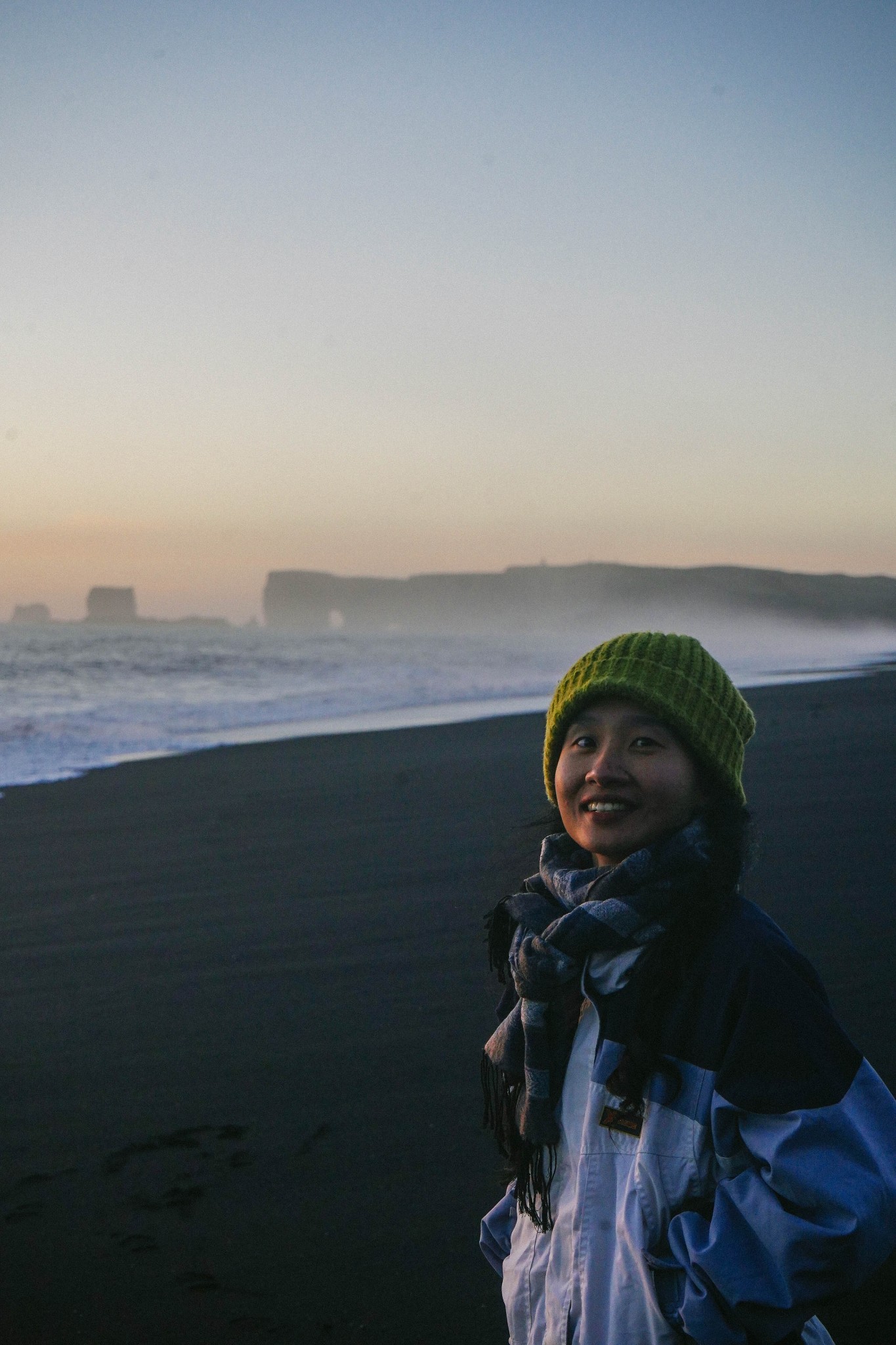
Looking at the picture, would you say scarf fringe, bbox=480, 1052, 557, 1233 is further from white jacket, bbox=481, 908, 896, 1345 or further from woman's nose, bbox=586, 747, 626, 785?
woman's nose, bbox=586, 747, 626, 785

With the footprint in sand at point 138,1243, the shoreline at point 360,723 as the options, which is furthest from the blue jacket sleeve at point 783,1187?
the shoreline at point 360,723

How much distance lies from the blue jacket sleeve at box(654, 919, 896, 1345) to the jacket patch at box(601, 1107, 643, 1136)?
Answer: 12 centimetres

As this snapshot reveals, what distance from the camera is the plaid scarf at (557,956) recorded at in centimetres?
150

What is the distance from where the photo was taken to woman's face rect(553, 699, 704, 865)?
64.3 inches

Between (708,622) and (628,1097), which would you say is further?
(708,622)

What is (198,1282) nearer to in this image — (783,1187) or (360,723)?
(783,1187)

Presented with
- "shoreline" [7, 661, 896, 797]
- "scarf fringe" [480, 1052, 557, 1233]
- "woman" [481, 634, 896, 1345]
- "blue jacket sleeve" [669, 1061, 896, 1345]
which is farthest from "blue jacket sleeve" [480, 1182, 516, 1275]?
"shoreline" [7, 661, 896, 797]

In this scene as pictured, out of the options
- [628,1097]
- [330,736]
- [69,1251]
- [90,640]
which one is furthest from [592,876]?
[90,640]

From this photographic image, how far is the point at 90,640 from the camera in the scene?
49.5 metres

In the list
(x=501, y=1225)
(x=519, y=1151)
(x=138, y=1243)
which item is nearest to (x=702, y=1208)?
(x=519, y=1151)

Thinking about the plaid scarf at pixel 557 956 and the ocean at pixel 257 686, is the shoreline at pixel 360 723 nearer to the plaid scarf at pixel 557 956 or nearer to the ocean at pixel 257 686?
the ocean at pixel 257 686

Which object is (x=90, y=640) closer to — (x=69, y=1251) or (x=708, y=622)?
(x=708, y=622)

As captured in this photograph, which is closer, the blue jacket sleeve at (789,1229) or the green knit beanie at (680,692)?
the blue jacket sleeve at (789,1229)

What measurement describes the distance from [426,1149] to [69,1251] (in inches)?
35.7
